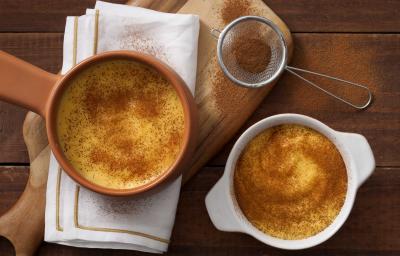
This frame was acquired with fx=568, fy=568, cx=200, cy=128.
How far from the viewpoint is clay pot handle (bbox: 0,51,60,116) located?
3.27 ft

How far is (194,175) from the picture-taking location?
1164mm

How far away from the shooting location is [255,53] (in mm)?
1161

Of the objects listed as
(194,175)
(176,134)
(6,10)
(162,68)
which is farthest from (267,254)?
(6,10)

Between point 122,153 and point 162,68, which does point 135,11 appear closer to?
point 162,68

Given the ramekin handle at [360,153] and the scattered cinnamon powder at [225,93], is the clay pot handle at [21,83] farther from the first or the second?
the ramekin handle at [360,153]

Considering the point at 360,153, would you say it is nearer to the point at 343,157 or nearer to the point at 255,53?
the point at 343,157

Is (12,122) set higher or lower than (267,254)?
higher

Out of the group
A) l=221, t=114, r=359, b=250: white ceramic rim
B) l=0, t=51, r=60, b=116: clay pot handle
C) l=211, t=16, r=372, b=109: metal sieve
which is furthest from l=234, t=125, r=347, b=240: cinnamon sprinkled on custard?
l=0, t=51, r=60, b=116: clay pot handle

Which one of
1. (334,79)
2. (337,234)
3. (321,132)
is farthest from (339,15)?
(337,234)

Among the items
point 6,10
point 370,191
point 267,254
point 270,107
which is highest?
point 6,10

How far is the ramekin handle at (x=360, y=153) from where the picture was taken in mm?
1072

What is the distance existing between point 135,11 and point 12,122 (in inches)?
14.1

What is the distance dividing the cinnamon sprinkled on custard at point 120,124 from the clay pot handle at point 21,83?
63mm

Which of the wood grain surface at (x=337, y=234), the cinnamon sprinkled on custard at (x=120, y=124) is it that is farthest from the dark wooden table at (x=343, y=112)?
the cinnamon sprinkled on custard at (x=120, y=124)
